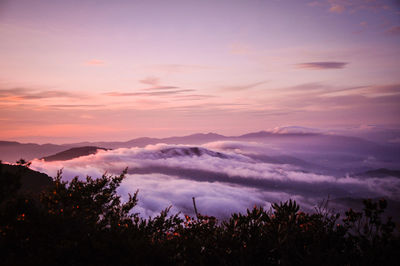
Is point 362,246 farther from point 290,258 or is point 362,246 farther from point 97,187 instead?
point 97,187

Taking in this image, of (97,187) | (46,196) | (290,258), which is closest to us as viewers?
(290,258)

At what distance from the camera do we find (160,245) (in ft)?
21.2

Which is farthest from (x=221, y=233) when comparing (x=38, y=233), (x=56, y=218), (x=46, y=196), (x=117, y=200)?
(x=117, y=200)

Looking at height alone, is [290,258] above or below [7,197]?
below

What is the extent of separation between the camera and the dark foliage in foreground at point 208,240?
5734 millimetres

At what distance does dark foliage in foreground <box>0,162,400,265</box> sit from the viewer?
573 cm

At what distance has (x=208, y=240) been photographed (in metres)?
6.44

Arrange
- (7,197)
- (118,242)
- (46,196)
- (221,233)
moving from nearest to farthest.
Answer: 1. (118,242)
2. (221,233)
3. (7,197)
4. (46,196)

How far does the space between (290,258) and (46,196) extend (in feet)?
29.6

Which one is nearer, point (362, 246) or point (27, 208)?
A: point (362, 246)

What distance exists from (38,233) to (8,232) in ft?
2.34

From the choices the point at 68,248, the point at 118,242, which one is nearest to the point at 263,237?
the point at 118,242

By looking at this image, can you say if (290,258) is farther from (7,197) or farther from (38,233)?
(7,197)

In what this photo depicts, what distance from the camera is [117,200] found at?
14.1 m
